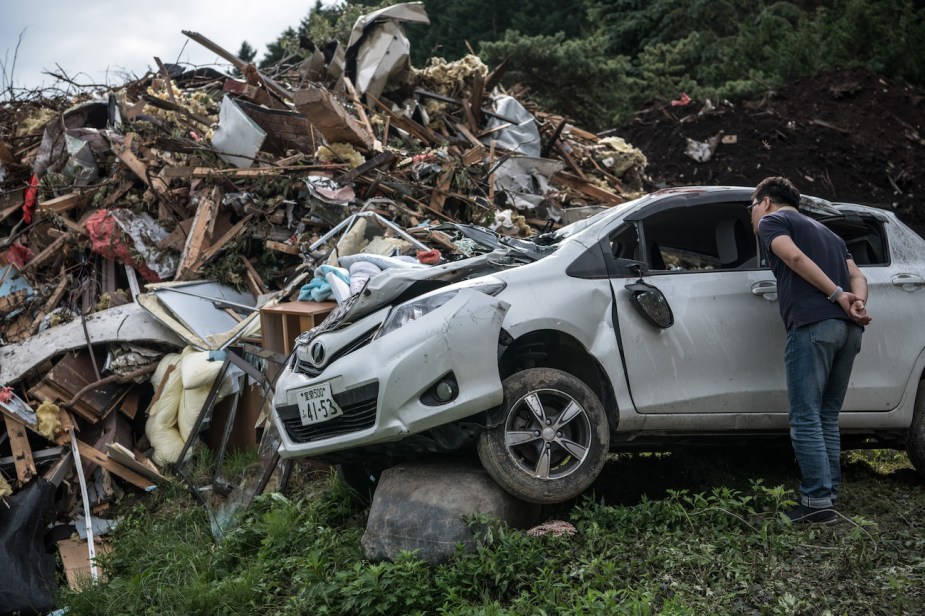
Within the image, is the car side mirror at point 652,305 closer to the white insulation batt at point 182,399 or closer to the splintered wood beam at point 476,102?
the white insulation batt at point 182,399

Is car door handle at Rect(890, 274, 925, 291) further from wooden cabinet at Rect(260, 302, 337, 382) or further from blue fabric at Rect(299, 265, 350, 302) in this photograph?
wooden cabinet at Rect(260, 302, 337, 382)

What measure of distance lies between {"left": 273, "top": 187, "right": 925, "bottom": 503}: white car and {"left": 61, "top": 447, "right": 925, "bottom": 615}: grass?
0.42 meters

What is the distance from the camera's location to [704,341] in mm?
5301

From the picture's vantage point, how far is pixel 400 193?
935cm

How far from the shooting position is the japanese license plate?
4.96m

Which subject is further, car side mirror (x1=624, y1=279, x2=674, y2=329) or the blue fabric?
the blue fabric

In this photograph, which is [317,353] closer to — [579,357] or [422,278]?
[422,278]

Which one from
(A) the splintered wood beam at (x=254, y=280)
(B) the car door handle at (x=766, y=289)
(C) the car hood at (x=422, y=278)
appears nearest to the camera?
(C) the car hood at (x=422, y=278)

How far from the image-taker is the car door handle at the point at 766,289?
5.44 m

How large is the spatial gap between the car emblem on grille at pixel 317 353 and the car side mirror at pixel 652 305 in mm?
1843

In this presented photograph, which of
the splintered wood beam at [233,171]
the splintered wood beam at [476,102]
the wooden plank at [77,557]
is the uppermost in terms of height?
the splintered wood beam at [476,102]

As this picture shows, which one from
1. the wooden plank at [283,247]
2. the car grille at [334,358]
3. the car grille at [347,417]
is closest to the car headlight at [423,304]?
the car grille at [334,358]

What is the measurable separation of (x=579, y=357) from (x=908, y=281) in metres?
2.29

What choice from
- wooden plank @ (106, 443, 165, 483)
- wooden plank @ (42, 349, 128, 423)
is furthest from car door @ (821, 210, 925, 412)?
wooden plank @ (42, 349, 128, 423)
